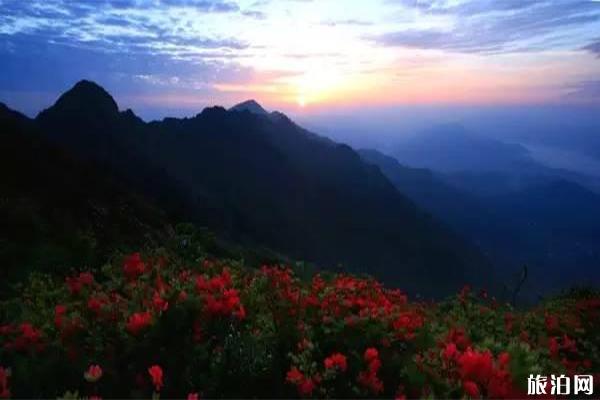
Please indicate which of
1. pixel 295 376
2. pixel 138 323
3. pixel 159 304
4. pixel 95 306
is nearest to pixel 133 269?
pixel 95 306

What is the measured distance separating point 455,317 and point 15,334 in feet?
26.4

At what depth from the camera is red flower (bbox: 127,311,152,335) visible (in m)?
5.72

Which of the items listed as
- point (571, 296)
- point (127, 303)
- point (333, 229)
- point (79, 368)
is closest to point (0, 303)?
point (127, 303)

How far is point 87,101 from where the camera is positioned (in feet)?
398

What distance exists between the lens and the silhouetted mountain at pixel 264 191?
112 m

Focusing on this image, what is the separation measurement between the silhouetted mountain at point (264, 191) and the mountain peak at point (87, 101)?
0.33m

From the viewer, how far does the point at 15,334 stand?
6.48 metres

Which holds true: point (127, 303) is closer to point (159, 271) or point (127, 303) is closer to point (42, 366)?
point (42, 366)

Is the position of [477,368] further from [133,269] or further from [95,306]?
[133,269]

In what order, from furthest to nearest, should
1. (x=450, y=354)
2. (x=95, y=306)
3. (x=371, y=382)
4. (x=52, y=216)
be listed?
(x=52, y=216) → (x=95, y=306) → (x=450, y=354) → (x=371, y=382)

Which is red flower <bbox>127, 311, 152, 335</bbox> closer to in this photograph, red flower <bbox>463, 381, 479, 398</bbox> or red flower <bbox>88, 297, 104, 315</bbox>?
red flower <bbox>88, 297, 104, 315</bbox>

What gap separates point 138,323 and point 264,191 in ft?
498

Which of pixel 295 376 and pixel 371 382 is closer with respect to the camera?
pixel 295 376

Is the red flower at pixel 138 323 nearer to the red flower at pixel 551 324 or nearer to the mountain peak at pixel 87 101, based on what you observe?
the red flower at pixel 551 324
